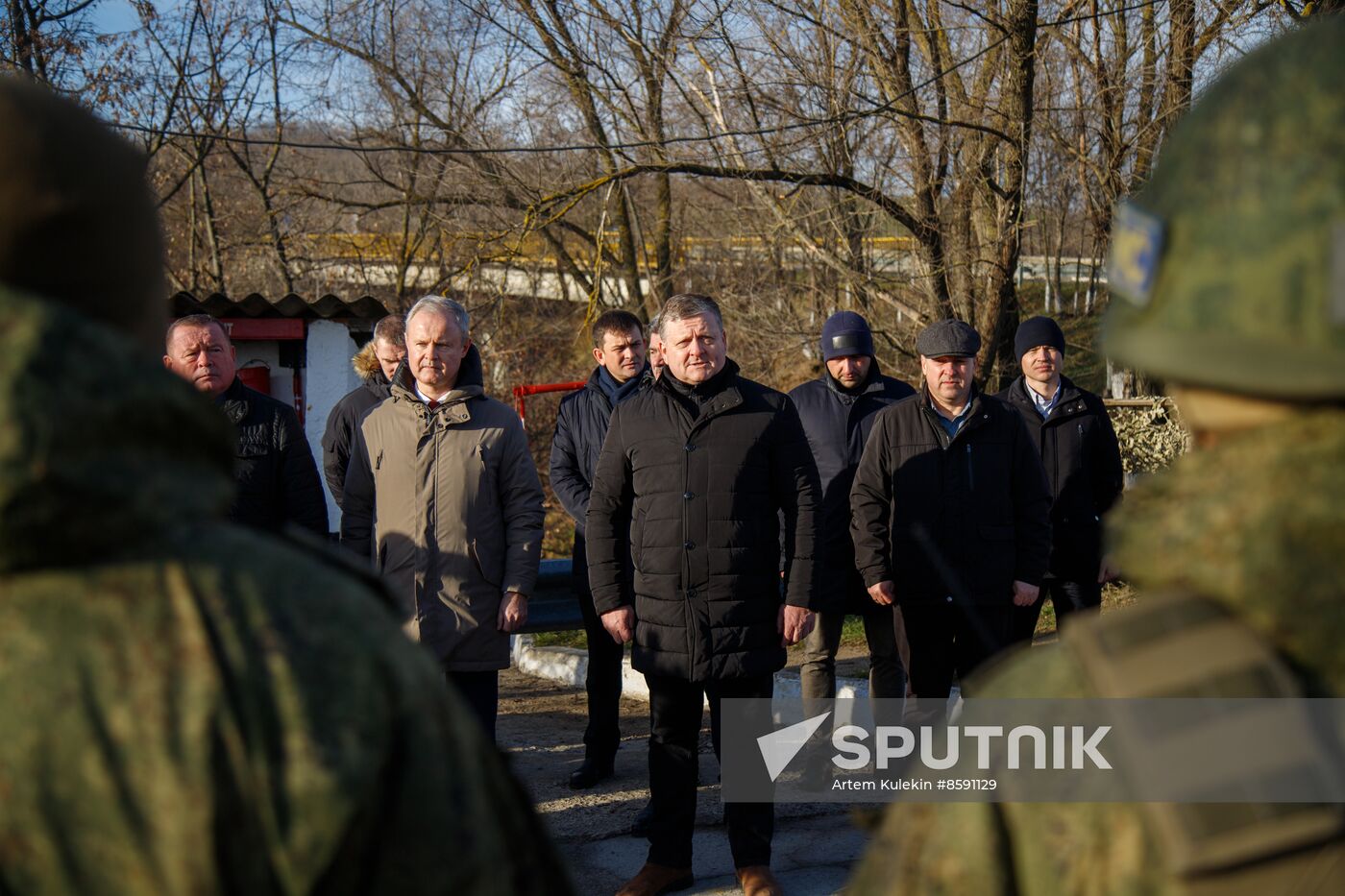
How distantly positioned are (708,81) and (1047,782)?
472 inches

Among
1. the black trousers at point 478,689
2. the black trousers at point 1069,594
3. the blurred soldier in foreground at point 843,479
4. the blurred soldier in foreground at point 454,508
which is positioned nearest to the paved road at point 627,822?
the black trousers at point 478,689

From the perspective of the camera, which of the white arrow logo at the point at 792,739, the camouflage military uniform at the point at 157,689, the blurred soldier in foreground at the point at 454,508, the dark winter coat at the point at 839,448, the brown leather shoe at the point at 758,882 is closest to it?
the camouflage military uniform at the point at 157,689

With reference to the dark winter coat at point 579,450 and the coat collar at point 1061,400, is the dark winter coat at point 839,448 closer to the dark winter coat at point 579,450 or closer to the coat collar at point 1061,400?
the coat collar at point 1061,400

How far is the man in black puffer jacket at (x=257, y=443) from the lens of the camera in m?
5.35

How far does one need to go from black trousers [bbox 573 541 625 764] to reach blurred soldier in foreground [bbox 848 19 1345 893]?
16.3ft

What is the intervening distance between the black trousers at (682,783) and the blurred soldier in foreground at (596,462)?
1.37 metres

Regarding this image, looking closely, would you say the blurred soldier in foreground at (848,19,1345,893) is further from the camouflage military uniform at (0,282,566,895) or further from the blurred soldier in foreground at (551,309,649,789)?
the blurred soldier in foreground at (551,309,649,789)

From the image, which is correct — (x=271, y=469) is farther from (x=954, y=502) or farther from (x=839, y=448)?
(x=954, y=502)

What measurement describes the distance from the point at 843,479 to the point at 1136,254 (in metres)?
5.17

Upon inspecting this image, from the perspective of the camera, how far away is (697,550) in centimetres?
470

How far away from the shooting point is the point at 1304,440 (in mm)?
1030

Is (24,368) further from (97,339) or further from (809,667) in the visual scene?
(809,667)

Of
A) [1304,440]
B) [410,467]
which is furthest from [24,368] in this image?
[410,467]

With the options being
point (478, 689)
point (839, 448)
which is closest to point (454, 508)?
point (478, 689)
